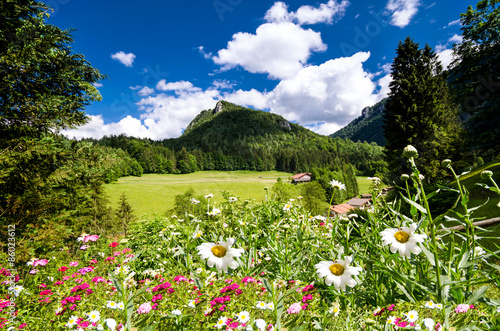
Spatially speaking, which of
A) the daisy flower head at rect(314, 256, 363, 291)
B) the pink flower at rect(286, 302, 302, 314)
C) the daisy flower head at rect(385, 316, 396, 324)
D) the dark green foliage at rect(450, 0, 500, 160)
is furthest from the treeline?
the daisy flower head at rect(385, 316, 396, 324)

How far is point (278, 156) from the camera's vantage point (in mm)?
108188

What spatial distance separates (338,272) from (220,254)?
0.71 metres

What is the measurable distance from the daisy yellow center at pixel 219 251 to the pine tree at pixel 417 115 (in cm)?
1920

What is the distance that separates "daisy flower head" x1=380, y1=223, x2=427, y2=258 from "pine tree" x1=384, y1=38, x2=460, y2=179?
18678mm

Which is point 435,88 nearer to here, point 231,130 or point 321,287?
point 321,287

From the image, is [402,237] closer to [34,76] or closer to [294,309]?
[294,309]

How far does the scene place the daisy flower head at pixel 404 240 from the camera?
1221 millimetres

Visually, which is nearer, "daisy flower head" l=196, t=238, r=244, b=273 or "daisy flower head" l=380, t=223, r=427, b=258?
"daisy flower head" l=380, t=223, r=427, b=258

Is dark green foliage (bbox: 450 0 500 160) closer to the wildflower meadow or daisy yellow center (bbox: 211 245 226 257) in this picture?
the wildflower meadow

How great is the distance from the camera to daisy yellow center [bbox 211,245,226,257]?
4.59 feet

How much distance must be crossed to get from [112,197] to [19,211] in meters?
40.0

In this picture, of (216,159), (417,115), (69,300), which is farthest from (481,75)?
(216,159)

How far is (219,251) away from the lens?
140 cm

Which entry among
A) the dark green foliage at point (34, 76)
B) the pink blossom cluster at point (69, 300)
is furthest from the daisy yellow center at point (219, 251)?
the dark green foliage at point (34, 76)
